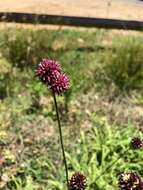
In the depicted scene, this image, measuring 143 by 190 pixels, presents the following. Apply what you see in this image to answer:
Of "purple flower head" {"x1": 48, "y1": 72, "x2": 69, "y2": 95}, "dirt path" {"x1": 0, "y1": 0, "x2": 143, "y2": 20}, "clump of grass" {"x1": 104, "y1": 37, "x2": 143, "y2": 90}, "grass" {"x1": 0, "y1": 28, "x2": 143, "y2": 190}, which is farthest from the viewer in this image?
"dirt path" {"x1": 0, "y1": 0, "x2": 143, "y2": 20}

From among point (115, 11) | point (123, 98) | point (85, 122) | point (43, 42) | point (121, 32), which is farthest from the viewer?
point (115, 11)

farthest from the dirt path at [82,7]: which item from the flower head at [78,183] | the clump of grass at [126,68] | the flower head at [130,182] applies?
the flower head at [130,182]

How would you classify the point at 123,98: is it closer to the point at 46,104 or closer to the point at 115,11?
the point at 46,104

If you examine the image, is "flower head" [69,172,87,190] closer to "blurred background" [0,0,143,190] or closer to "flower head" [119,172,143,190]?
"flower head" [119,172,143,190]

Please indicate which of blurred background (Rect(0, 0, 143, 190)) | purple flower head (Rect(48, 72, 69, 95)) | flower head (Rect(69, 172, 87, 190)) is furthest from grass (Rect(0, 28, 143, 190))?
purple flower head (Rect(48, 72, 69, 95))

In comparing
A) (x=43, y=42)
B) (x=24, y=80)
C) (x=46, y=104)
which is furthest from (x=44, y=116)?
(x=43, y=42)

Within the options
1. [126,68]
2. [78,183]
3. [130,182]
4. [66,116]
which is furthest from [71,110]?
[130,182]
